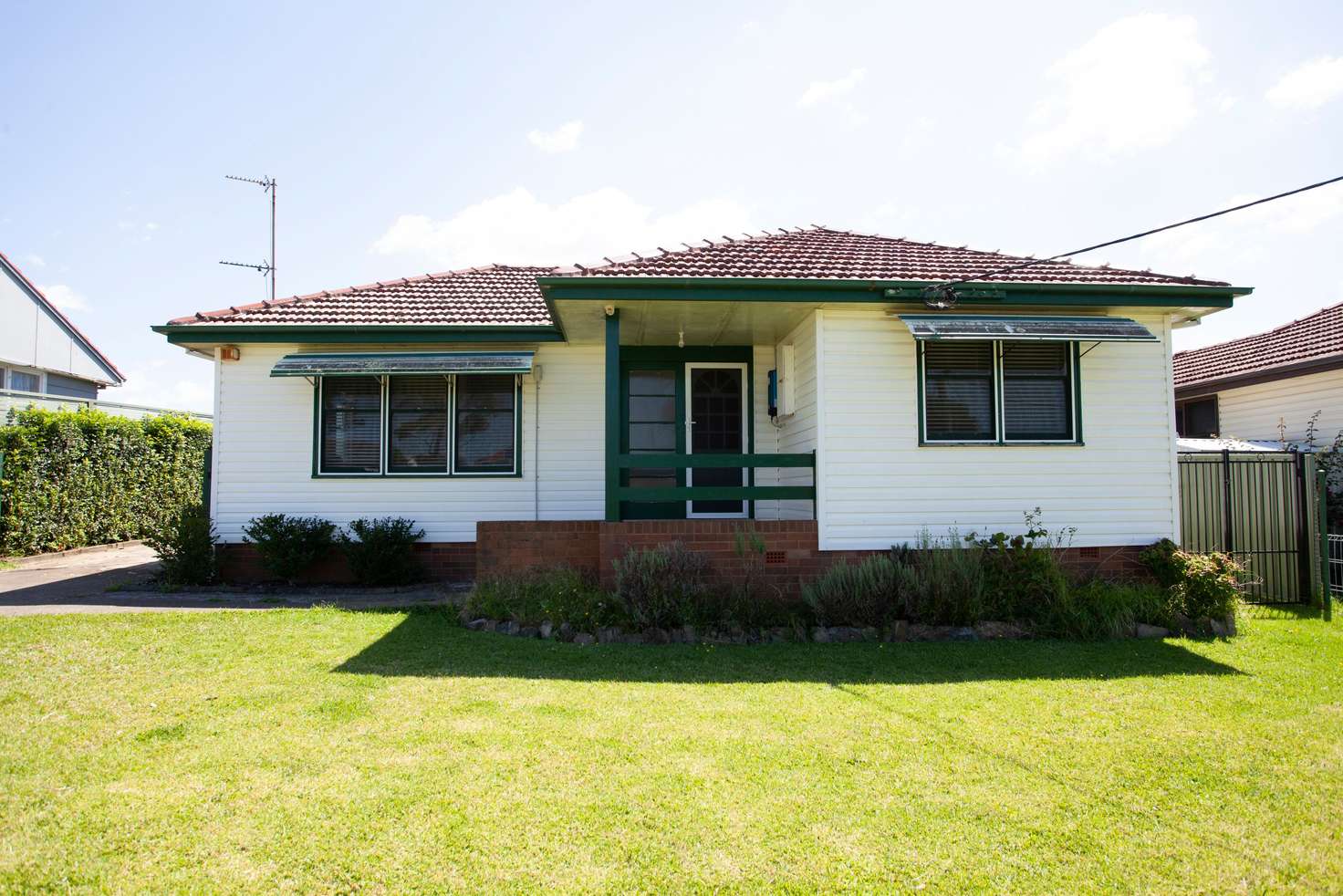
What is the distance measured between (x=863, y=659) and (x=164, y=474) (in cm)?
1459

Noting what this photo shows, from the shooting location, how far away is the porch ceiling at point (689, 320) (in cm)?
856

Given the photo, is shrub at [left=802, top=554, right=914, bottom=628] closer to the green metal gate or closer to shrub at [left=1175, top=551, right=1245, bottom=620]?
shrub at [left=1175, top=551, right=1245, bottom=620]

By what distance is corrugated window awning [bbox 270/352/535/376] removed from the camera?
9758mm

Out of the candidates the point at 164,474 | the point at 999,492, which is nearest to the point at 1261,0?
the point at 999,492

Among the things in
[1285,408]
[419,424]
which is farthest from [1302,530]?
[419,424]

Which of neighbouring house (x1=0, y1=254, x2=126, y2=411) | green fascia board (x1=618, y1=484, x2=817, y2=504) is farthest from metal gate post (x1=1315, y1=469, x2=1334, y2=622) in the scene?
neighbouring house (x1=0, y1=254, x2=126, y2=411)

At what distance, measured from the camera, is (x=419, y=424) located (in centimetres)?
1045

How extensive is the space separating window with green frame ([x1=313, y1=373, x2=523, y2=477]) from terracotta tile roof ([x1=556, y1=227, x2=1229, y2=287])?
3.02 m

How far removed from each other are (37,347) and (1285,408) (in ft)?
94.4

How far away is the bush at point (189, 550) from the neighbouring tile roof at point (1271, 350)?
16.1 meters

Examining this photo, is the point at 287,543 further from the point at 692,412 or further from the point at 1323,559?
the point at 1323,559

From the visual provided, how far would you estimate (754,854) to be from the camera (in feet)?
10.1

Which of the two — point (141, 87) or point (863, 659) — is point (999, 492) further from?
point (141, 87)

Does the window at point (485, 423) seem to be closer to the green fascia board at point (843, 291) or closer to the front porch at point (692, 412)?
the front porch at point (692, 412)
